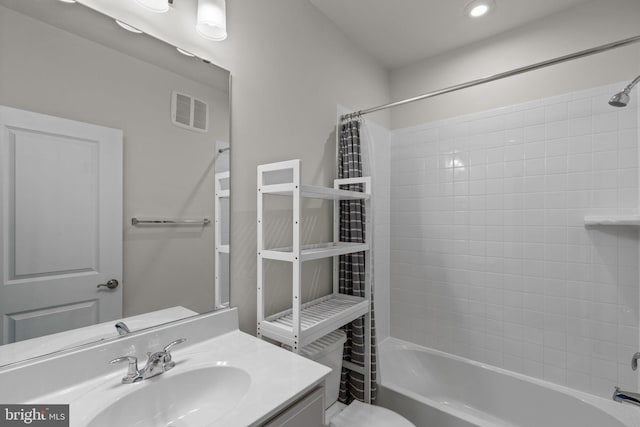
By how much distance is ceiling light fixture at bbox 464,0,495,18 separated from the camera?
1.67 metres

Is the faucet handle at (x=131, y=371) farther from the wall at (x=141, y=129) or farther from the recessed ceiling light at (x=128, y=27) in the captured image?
the recessed ceiling light at (x=128, y=27)

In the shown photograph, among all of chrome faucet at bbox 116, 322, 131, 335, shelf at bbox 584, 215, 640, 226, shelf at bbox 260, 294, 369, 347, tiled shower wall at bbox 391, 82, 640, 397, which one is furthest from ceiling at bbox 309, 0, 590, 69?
chrome faucet at bbox 116, 322, 131, 335

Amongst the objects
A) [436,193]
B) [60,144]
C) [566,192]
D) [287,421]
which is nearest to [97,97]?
[60,144]

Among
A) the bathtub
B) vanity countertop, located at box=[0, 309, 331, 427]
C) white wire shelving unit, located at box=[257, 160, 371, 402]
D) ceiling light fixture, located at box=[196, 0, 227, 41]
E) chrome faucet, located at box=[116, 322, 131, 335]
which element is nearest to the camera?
vanity countertop, located at box=[0, 309, 331, 427]

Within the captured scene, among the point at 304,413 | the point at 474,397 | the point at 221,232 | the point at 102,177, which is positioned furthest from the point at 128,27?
the point at 474,397

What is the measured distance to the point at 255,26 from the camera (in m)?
1.38

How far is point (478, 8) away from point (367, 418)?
2.34m

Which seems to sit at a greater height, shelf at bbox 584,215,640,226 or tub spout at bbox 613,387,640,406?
shelf at bbox 584,215,640,226

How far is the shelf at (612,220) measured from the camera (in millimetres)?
1434

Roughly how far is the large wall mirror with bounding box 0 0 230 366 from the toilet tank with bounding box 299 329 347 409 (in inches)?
21.2

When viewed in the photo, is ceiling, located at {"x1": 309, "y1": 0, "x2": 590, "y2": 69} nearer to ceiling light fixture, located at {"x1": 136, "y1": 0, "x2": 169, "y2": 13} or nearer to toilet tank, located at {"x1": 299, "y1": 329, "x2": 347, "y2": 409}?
ceiling light fixture, located at {"x1": 136, "y1": 0, "x2": 169, "y2": 13}

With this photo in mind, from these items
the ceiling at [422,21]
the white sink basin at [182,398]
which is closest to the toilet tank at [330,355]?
the white sink basin at [182,398]

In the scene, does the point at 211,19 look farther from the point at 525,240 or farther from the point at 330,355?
the point at 525,240

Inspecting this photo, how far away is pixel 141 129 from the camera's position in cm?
101
